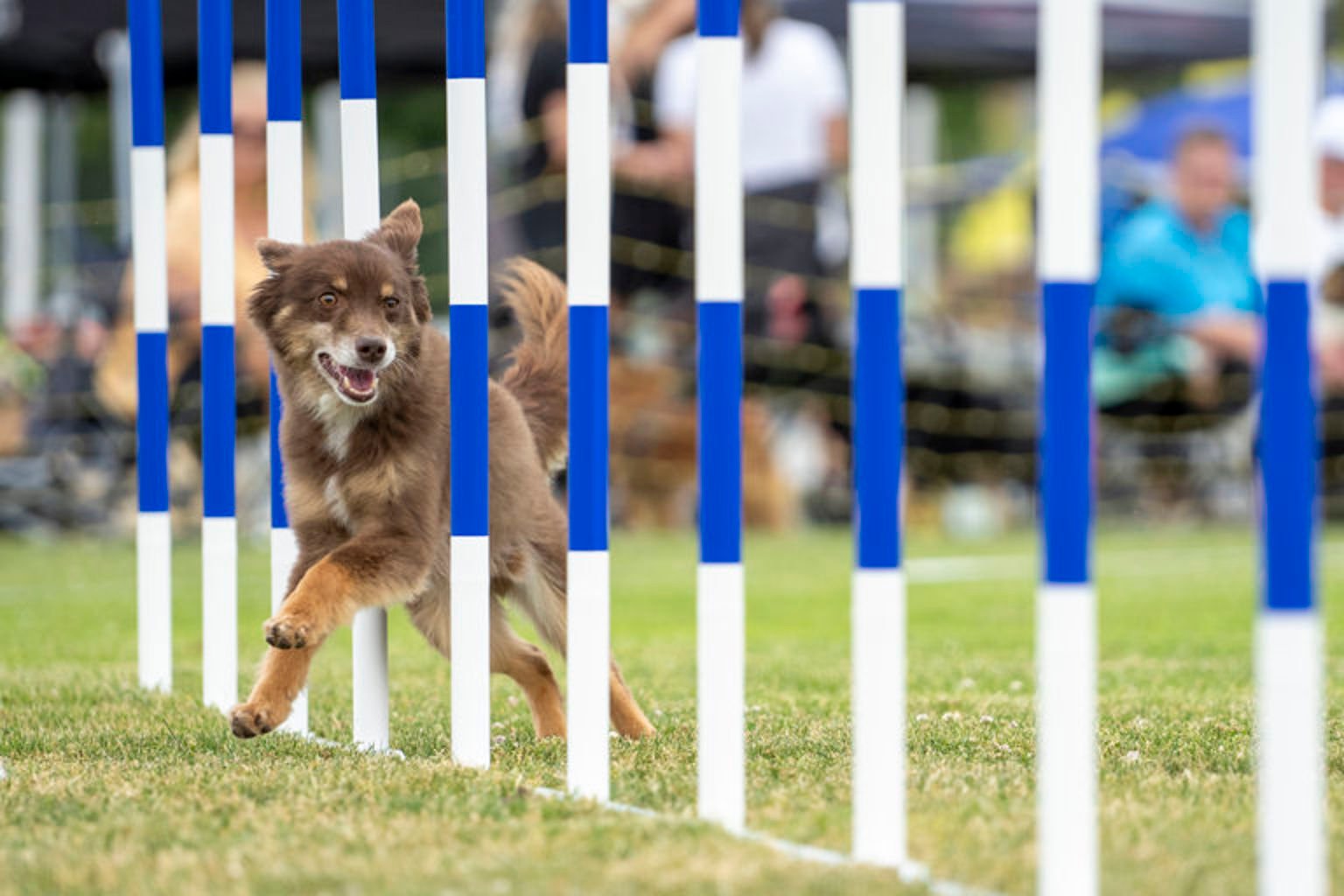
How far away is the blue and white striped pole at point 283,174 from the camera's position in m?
4.52

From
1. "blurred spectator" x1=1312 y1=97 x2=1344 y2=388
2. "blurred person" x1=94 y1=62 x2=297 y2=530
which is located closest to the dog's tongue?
"blurred person" x1=94 y1=62 x2=297 y2=530

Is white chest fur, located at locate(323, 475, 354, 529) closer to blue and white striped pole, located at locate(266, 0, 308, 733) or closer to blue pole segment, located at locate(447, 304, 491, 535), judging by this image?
blue and white striped pole, located at locate(266, 0, 308, 733)

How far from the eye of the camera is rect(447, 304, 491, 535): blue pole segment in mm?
3744

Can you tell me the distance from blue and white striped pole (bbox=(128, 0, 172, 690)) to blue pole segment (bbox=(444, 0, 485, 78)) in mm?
1539

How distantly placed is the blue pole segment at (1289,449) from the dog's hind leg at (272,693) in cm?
216

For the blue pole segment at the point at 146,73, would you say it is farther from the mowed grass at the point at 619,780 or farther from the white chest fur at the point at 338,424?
the mowed grass at the point at 619,780

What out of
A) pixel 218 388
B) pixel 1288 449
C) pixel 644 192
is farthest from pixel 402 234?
pixel 644 192

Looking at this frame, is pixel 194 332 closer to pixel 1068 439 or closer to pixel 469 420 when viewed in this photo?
pixel 469 420

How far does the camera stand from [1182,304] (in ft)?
45.1

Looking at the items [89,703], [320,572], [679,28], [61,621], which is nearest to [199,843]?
[320,572]

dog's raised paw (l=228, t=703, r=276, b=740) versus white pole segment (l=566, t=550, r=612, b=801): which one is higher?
white pole segment (l=566, t=550, r=612, b=801)

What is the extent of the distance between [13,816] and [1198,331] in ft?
37.4

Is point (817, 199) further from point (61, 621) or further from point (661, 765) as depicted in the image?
point (661, 765)

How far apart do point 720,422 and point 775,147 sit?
9.88 m
